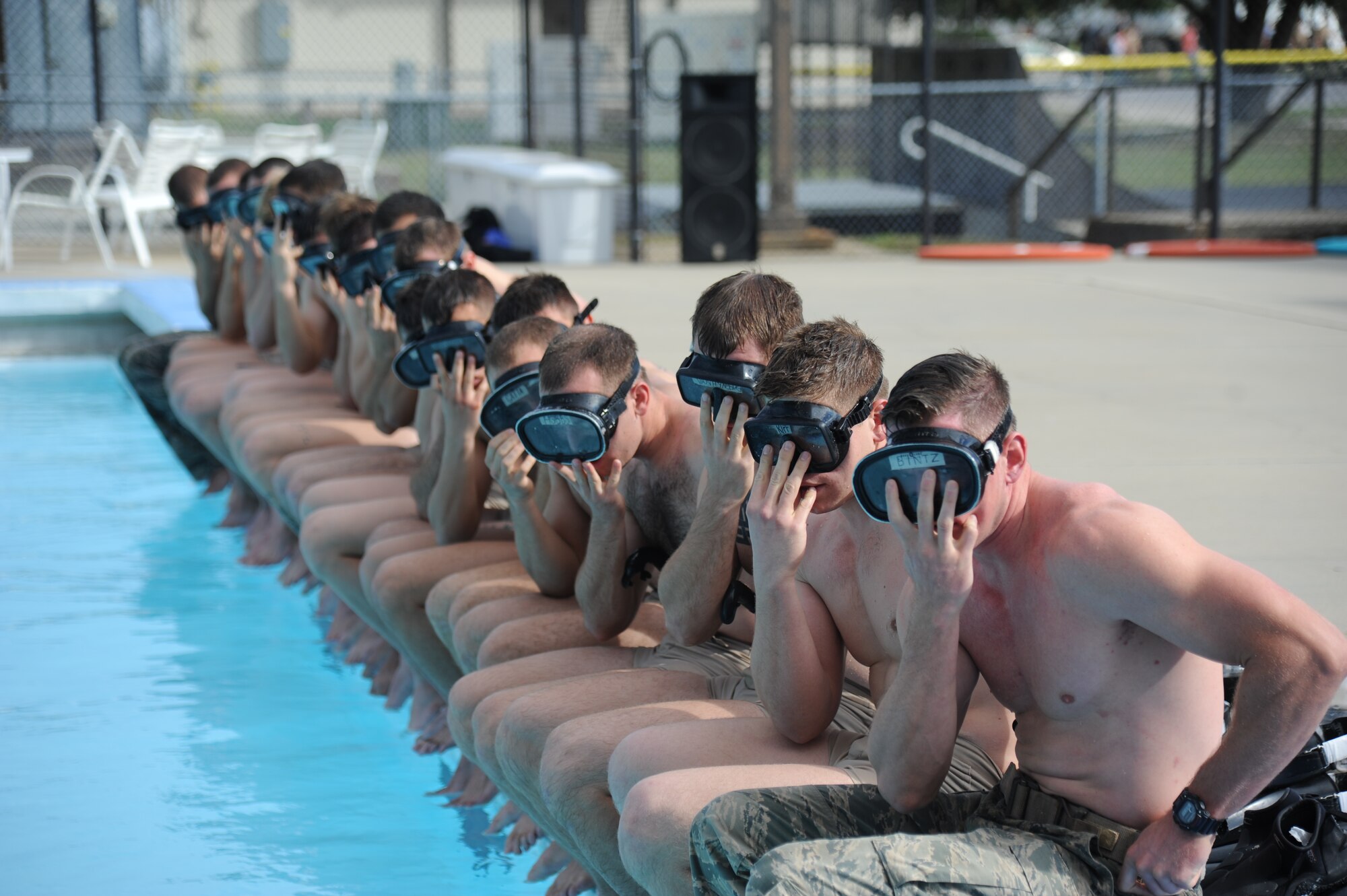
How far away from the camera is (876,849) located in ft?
7.90

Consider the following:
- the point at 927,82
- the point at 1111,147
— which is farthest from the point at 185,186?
the point at 1111,147

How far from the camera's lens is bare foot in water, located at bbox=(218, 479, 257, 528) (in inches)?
305

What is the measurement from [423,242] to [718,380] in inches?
93.4

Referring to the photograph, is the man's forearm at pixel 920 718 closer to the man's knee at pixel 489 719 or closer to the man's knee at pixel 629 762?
the man's knee at pixel 629 762

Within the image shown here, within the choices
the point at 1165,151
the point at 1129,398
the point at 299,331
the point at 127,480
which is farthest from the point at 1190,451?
the point at 1165,151

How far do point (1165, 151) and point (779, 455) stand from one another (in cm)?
1892

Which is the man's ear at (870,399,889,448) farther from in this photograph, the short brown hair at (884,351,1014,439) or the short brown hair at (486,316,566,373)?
the short brown hair at (486,316,566,373)

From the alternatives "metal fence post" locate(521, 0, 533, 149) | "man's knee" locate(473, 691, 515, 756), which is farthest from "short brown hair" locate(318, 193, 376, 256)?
"metal fence post" locate(521, 0, 533, 149)

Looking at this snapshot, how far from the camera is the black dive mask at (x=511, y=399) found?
3951 millimetres

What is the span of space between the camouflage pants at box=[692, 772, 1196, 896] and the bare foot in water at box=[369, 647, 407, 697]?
303cm

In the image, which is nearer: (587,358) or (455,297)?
(587,358)

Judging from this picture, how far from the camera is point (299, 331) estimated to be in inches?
289

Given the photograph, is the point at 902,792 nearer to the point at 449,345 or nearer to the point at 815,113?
the point at 449,345

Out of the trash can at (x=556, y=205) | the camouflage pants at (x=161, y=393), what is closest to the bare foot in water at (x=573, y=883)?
the camouflage pants at (x=161, y=393)
